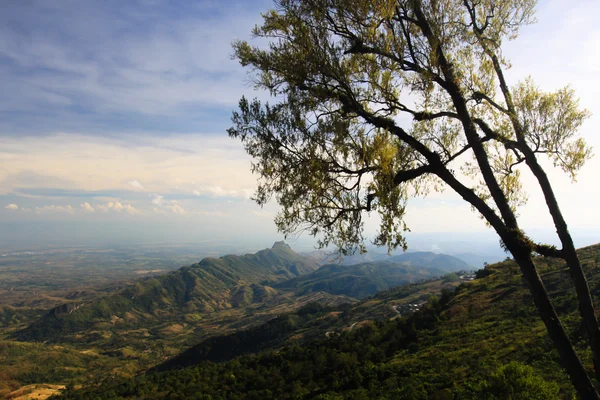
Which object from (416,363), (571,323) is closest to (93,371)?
(416,363)

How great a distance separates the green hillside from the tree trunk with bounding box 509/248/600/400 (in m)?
1.63

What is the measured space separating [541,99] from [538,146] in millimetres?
1118

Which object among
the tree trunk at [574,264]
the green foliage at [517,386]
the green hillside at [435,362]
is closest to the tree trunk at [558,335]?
the tree trunk at [574,264]

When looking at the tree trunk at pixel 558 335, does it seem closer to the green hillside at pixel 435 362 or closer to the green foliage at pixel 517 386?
the green hillside at pixel 435 362

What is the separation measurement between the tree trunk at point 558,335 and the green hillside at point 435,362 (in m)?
1.63

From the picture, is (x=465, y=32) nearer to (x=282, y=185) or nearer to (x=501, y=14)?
(x=501, y=14)

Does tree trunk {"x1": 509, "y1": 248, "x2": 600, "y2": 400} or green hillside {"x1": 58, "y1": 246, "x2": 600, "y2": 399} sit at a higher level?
tree trunk {"x1": 509, "y1": 248, "x2": 600, "y2": 400}

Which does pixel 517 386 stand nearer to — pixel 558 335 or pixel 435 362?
pixel 558 335

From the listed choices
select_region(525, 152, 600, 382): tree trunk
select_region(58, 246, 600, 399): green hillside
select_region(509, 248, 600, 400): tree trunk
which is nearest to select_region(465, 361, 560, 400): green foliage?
select_region(58, 246, 600, 399): green hillside

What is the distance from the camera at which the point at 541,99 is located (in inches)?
291

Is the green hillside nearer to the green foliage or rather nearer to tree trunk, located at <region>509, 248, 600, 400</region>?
the green foliage

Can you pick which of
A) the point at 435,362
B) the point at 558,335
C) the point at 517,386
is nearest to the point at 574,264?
the point at 558,335

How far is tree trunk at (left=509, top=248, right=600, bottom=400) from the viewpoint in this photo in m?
5.78

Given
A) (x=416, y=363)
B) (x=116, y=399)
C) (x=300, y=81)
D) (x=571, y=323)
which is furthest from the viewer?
(x=116, y=399)
